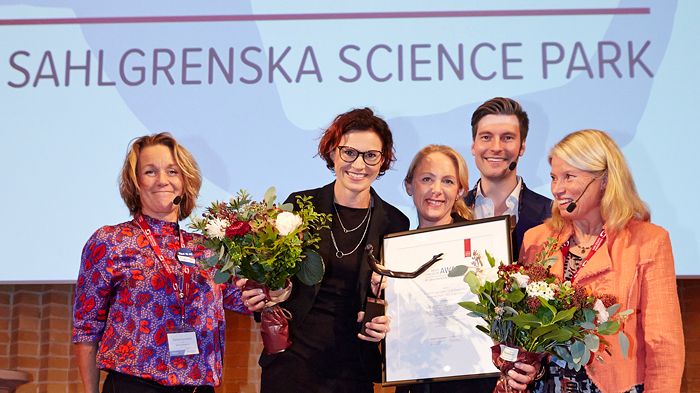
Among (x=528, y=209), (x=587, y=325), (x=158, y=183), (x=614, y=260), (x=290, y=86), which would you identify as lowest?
(x=587, y=325)

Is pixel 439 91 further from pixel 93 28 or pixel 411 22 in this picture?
pixel 93 28

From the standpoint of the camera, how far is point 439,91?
457 centimetres

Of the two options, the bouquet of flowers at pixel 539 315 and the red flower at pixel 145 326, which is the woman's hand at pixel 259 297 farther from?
the bouquet of flowers at pixel 539 315

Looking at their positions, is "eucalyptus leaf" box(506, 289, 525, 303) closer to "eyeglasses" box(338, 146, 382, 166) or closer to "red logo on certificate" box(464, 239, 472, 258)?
"red logo on certificate" box(464, 239, 472, 258)

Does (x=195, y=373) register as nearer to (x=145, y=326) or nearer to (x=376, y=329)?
(x=145, y=326)

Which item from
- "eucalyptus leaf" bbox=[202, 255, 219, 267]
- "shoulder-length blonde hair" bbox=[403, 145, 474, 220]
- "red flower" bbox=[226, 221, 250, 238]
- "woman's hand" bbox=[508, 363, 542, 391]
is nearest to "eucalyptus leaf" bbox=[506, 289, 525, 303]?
"woman's hand" bbox=[508, 363, 542, 391]

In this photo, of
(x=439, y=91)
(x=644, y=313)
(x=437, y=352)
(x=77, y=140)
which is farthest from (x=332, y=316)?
(x=77, y=140)

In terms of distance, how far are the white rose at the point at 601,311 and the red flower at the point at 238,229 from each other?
1168mm

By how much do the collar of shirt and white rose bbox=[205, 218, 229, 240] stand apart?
1120mm

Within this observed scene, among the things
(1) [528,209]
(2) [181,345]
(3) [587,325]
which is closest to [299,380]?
(2) [181,345]

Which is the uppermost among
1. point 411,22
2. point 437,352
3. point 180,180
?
point 411,22

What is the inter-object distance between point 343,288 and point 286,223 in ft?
1.32

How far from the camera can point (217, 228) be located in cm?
326

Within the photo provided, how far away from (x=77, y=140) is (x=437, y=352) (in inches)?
85.8
